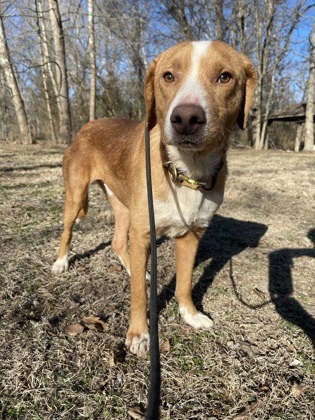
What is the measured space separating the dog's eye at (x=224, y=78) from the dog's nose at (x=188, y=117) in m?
0.50

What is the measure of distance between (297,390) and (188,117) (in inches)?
73.2

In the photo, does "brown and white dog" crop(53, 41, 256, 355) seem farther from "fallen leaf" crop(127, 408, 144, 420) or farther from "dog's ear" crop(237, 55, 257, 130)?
"fallen leaf" crop(127, 408, 144, 420)

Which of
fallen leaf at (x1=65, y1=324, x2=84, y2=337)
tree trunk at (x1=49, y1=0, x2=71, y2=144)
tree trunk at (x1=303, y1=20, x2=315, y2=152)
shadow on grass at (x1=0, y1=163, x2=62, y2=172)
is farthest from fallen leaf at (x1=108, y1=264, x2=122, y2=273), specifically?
tree trunk at (x1=303, y1=20, x2=315, y2=152)

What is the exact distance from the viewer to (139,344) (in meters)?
2.37

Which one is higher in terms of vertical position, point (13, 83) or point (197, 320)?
point (13, 83)

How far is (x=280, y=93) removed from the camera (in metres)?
26.0

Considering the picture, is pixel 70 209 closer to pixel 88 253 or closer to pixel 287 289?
pixel 88 253

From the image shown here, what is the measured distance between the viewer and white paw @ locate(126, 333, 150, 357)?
7.65ft

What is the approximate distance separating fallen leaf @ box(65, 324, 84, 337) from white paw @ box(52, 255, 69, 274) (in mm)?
956

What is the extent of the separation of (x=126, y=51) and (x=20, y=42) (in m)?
8.61

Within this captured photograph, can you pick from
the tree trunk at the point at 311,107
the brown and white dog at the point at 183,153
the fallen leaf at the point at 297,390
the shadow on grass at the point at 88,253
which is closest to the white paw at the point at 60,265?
the shadow on grass at the point at 88,253

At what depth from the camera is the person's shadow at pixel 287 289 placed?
9.06ft

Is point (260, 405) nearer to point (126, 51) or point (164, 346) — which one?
point (164, 346)

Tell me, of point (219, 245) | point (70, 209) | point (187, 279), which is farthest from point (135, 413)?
point (219, 245)
